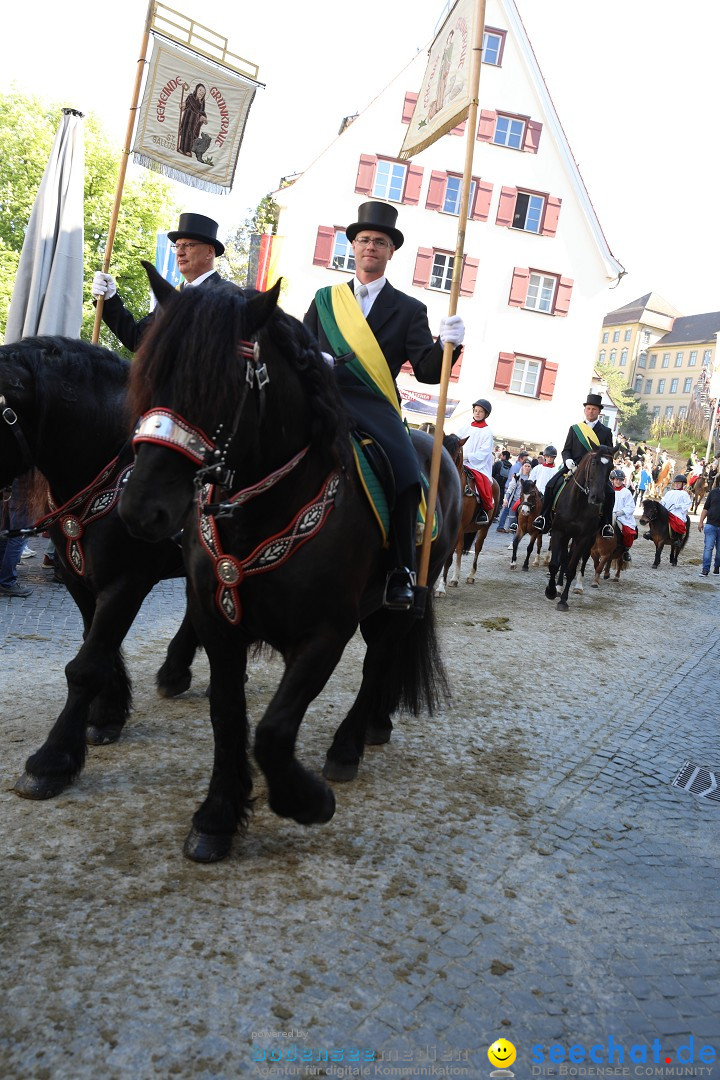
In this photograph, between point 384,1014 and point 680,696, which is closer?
point 384,1014

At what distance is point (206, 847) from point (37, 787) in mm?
924

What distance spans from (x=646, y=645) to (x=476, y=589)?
307 cm

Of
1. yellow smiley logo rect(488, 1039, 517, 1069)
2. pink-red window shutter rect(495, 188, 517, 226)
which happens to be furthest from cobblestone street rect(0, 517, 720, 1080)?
pink-red window shutter rect(495, 188, 517, 226)

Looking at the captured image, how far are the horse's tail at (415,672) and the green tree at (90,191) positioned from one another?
63.3 feet

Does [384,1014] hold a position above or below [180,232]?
below

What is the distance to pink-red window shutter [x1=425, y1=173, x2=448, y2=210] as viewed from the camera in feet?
96.4

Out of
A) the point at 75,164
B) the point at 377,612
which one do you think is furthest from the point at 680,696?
the point at 75,164

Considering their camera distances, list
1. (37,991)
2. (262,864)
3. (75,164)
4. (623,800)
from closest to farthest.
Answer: (37,991)
(262,864)
(623,800)
(75,164)

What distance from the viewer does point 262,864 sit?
3.36 meters

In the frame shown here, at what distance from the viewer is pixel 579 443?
A: 12.1 metres

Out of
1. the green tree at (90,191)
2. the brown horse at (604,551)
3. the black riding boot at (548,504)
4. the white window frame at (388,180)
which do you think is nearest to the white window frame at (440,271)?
the white window frame at (388,180)

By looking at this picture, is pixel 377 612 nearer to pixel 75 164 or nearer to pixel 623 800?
pixel 623 800

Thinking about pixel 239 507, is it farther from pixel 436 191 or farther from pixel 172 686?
pixel 436 191

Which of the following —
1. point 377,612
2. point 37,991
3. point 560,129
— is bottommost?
point 37,991
